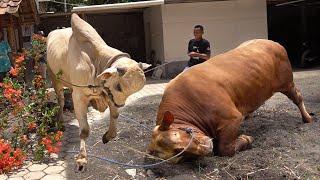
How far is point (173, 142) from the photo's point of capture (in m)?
4.75

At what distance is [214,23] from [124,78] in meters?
10.9

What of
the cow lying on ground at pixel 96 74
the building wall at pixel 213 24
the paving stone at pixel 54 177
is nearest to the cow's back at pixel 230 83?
the cow lying on ground at pixel 96 74

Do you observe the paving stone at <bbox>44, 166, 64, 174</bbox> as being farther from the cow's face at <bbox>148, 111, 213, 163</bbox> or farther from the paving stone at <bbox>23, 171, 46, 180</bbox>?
the cow's face at <bbox>148, 111, 213, 163</bbox>

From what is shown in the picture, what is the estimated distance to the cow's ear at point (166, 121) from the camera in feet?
15.7

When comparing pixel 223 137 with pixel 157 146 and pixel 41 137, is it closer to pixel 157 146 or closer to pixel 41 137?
pixel 157 146

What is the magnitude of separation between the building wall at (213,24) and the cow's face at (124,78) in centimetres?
A: 1028

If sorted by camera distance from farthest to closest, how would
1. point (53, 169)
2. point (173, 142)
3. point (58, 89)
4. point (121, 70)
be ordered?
1. point (58, 89)
2. point (53, 169)
3. point (173, 142)
4. point (121, 70)

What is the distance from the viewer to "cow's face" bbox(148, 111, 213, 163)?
15.6 feet

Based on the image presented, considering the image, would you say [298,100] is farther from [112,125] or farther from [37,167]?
[37,167]

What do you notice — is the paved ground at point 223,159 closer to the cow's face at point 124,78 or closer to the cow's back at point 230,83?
the cow's back at point 230,83

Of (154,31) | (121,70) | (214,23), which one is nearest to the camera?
(121,70)

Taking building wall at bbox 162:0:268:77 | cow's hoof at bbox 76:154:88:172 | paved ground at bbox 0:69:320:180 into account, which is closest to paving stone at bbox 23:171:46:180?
paved ground at bbox 0:69:320:180

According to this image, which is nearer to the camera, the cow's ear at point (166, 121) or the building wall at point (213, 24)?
the cow's ear at point (166, 121)

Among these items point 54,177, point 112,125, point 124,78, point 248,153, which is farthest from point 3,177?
point 248,153
